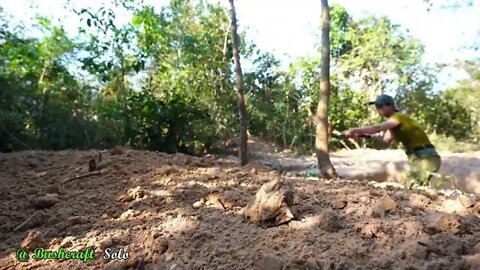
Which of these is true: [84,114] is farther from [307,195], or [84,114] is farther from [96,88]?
[307,195]

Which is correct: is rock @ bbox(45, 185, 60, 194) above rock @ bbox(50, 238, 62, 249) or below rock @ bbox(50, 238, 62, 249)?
above

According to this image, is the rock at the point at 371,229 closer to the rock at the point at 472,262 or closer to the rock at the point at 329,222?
the rock at the point at 329,222

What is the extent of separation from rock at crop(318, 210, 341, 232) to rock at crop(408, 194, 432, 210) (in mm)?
509

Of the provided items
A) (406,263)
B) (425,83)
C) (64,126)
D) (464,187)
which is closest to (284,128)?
(425,83)

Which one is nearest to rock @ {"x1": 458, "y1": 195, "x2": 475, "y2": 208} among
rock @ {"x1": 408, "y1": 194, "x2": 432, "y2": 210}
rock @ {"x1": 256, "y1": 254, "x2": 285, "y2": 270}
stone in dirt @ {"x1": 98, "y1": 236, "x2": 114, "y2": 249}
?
rock @ {"x1": 408, "y1": 194, "x2": 432, "y2": 210}

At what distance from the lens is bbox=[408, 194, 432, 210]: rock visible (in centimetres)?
213

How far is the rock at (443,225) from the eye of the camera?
170 centimetres

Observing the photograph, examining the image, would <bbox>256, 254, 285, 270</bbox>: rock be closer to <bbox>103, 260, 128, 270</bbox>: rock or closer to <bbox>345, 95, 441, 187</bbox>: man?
<bbox>103, 260, 128, 270</bbox>: rock

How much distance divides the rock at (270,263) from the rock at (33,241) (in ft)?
3.24

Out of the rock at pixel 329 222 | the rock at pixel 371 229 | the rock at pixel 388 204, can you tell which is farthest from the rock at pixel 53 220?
the rock at pixel 388 204

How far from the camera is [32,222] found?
7.22 ft

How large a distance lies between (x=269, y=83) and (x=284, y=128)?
1.48 m

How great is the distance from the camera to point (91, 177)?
3.14m

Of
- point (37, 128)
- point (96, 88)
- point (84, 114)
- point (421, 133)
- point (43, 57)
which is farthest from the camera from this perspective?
point (96, 88)
